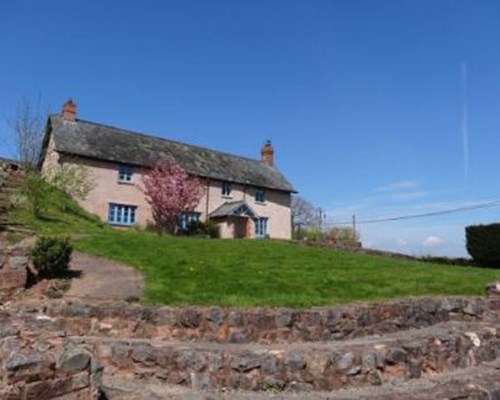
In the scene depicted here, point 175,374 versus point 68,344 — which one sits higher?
point 68,344

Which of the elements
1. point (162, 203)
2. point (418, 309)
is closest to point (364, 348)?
point (418, 309)

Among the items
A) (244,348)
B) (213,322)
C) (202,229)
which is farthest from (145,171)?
(244,348)

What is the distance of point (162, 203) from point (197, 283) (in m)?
24.5

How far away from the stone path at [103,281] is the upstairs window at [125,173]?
67.6ft

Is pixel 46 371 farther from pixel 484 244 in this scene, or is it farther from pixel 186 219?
pixel 186 219

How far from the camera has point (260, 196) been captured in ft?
151

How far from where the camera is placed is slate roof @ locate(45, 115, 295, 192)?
3741 centimetres

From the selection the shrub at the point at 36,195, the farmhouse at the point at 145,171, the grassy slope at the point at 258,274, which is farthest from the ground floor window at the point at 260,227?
the grassy slope at the point at 258,274

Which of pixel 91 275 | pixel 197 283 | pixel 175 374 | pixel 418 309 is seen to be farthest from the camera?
pixel 91 275

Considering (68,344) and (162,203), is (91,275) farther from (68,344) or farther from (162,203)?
(162,203)

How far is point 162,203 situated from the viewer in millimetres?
38375

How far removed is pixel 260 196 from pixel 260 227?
2.76 metres

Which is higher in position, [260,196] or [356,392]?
[260,196]

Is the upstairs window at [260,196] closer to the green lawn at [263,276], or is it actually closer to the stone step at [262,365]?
the green lawn at [263,276]
